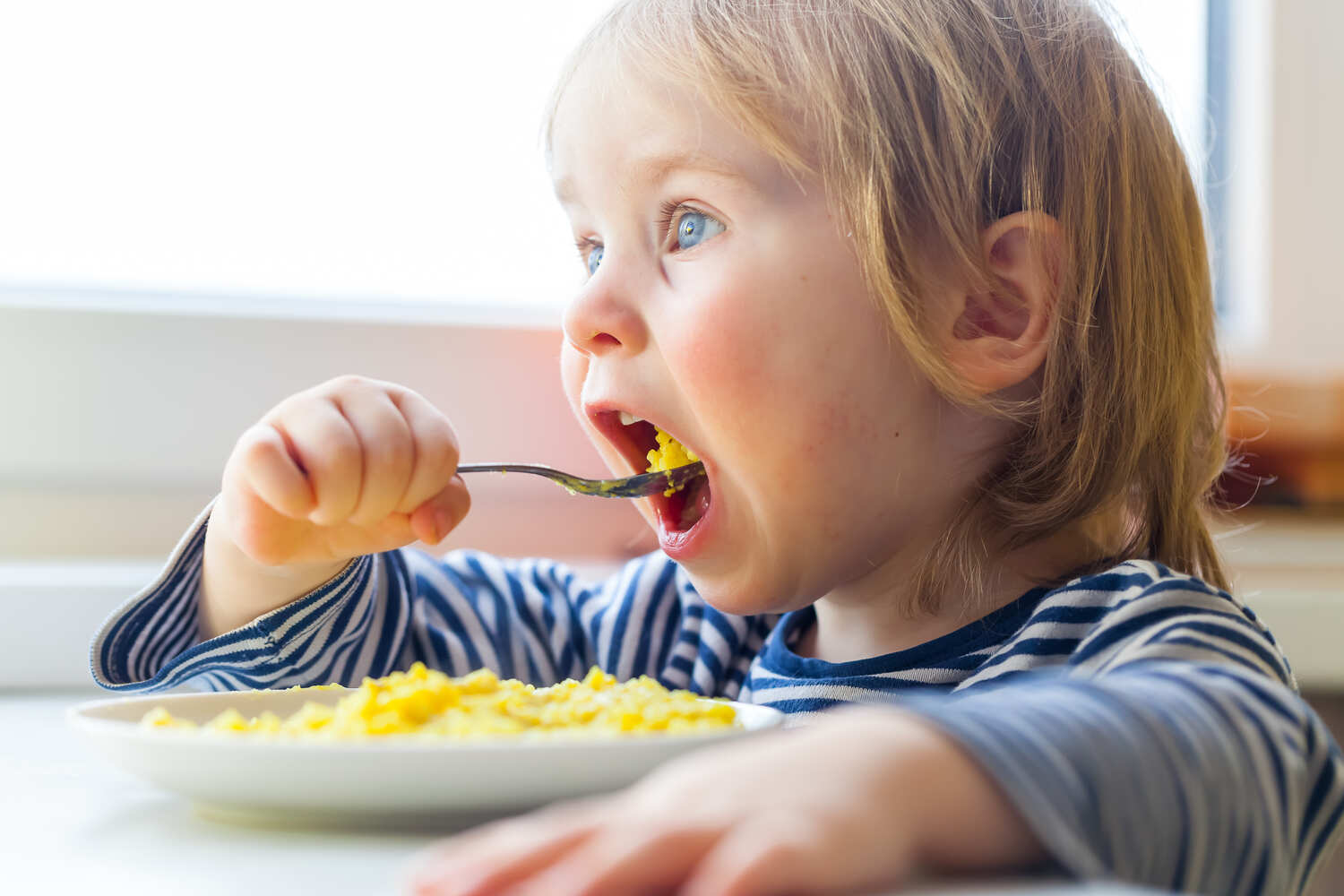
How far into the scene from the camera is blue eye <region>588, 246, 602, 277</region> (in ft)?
2.79

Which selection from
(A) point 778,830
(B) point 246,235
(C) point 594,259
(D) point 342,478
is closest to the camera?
(A) point 778,830

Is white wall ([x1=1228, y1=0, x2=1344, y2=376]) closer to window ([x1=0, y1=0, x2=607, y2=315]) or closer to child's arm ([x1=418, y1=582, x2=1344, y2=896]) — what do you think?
window ([x1=0, y1=0, x2=607, y2=315])

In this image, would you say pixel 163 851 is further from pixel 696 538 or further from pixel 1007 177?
pixel 1007 177

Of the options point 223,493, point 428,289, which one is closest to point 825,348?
point 223,493

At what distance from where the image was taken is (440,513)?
69cm

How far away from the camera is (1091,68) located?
0.77m

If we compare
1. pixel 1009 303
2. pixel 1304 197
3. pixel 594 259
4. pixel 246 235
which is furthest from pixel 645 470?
pixel 1304 197

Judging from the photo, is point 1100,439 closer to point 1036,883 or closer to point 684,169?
point 684,169

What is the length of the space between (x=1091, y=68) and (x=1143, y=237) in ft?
0.35

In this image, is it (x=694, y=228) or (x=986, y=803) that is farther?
(x=694, y=228)

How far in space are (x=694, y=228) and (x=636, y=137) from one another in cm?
6

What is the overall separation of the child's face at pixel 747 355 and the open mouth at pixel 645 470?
0.04 ft

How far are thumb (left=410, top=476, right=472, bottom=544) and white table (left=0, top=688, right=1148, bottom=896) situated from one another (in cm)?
19

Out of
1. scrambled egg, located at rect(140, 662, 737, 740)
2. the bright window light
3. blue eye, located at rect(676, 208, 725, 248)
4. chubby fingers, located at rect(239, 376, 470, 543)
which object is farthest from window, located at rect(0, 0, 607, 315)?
scrambled egg, located at rect(140, 662, 737, 740)
